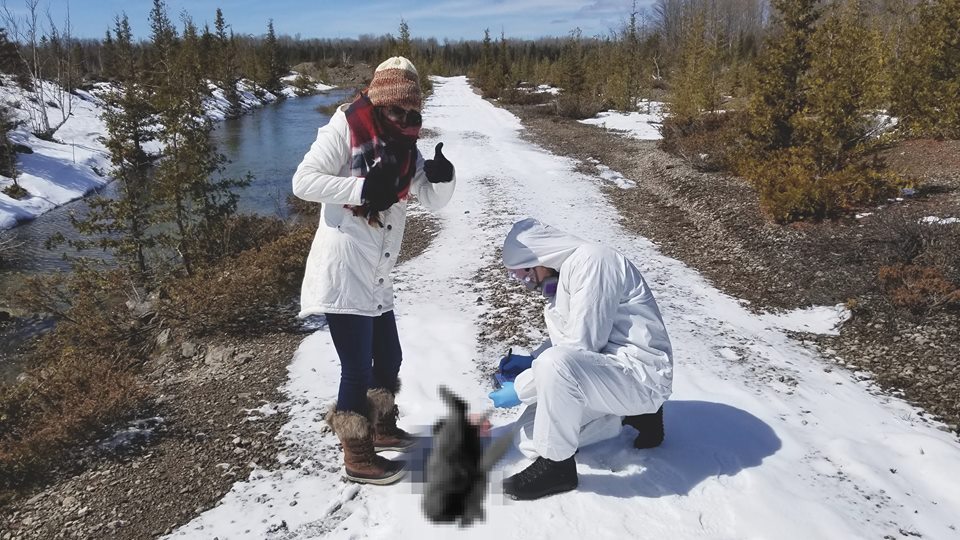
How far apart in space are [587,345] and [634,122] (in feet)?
72.4

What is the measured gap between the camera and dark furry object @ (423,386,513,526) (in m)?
2.76

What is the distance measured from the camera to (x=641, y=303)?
2.82 m

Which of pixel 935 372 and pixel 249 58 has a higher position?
pixel 249 58

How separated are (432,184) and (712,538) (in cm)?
211

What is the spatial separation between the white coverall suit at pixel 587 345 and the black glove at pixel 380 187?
2.12 ft

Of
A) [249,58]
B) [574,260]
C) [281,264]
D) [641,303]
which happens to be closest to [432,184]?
[574,260]

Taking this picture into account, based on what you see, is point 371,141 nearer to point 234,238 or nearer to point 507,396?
point 507,396

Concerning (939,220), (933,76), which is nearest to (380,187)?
(939,220)

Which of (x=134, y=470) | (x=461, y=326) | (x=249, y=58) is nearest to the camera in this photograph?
(x=134, y=470)

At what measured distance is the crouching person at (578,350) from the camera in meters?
2.62

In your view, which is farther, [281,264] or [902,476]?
[281,264]

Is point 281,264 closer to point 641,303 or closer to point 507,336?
point 507,336

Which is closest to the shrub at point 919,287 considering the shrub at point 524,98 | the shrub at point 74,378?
the shrub at point 74,378

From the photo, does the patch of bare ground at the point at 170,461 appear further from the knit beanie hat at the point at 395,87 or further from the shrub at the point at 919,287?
the shrub at the point at 919,287
